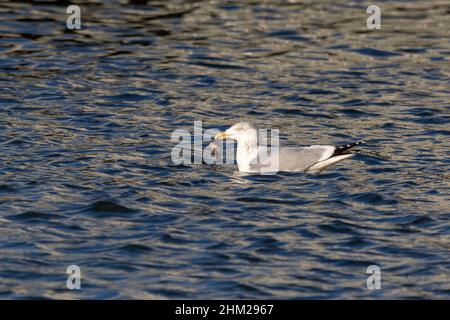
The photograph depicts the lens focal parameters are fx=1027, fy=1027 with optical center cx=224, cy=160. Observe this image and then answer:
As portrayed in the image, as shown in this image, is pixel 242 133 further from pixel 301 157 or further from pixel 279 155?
pixel 301 157

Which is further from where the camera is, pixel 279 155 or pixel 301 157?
pixel 279 155

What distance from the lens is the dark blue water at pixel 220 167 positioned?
1014cm

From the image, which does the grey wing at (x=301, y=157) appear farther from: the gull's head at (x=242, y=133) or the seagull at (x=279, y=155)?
the gull's head at (x=242, y=133)

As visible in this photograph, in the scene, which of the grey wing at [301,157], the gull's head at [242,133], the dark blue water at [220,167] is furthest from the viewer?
the gull's head at [242,133]

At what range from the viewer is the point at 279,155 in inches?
526

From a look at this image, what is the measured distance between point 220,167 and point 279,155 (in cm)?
105

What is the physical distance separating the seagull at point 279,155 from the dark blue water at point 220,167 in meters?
0.20

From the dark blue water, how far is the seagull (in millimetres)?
196

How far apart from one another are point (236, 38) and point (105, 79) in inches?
154

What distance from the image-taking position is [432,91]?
17.8 metres

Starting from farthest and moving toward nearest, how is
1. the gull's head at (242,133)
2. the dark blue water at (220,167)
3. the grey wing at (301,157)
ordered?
the gull's head at (242,133), the grey wing at (301,157), the dark blue water at (220,167)

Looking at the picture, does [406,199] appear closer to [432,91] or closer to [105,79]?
[432,91]

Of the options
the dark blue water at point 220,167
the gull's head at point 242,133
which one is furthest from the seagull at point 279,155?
the dark blue water at point 220,167

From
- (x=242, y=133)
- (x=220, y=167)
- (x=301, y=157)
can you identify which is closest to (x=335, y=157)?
(x=301, y=157)
